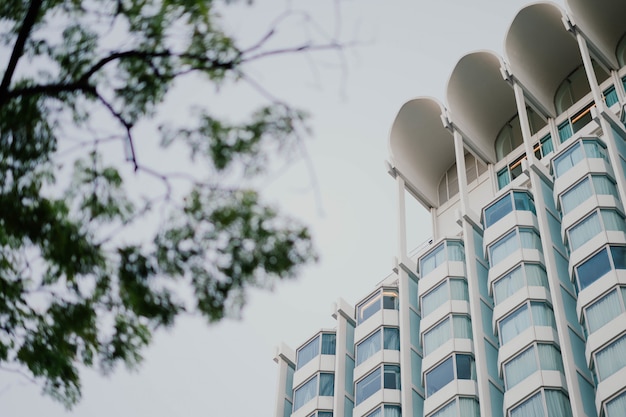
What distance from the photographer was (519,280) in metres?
38.8

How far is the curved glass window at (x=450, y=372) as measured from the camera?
127ft

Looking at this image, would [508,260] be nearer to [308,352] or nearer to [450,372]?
[450,372]

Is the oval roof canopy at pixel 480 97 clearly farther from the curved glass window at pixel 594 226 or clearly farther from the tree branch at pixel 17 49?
the tree branch at pixel 17 49

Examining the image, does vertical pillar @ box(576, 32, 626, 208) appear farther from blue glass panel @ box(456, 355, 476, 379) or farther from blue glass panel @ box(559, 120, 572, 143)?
blue glass panel @ box(456, 355, 476, 379)

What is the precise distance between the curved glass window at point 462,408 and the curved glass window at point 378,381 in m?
4.87

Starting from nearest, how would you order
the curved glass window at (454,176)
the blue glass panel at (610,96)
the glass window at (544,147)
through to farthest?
the blue glass panel at (610,96) → the glass window at (544,147) → the curved glass window at (454,176)

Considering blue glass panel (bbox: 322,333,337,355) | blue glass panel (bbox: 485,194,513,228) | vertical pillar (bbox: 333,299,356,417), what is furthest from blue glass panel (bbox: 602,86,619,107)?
blue glass panel (bbox: 322,333,337,355)

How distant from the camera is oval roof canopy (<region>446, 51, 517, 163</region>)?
5403 cm

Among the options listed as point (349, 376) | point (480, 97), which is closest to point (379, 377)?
point (349, 376)

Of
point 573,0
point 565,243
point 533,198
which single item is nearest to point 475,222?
point 533,198

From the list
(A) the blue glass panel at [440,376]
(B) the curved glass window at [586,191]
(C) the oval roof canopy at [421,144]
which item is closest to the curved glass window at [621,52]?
(C) the oval roof canopy at [421,144]

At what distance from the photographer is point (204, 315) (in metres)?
10.6

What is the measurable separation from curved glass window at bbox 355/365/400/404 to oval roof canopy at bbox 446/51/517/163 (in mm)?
16451

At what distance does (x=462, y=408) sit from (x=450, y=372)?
237cm
